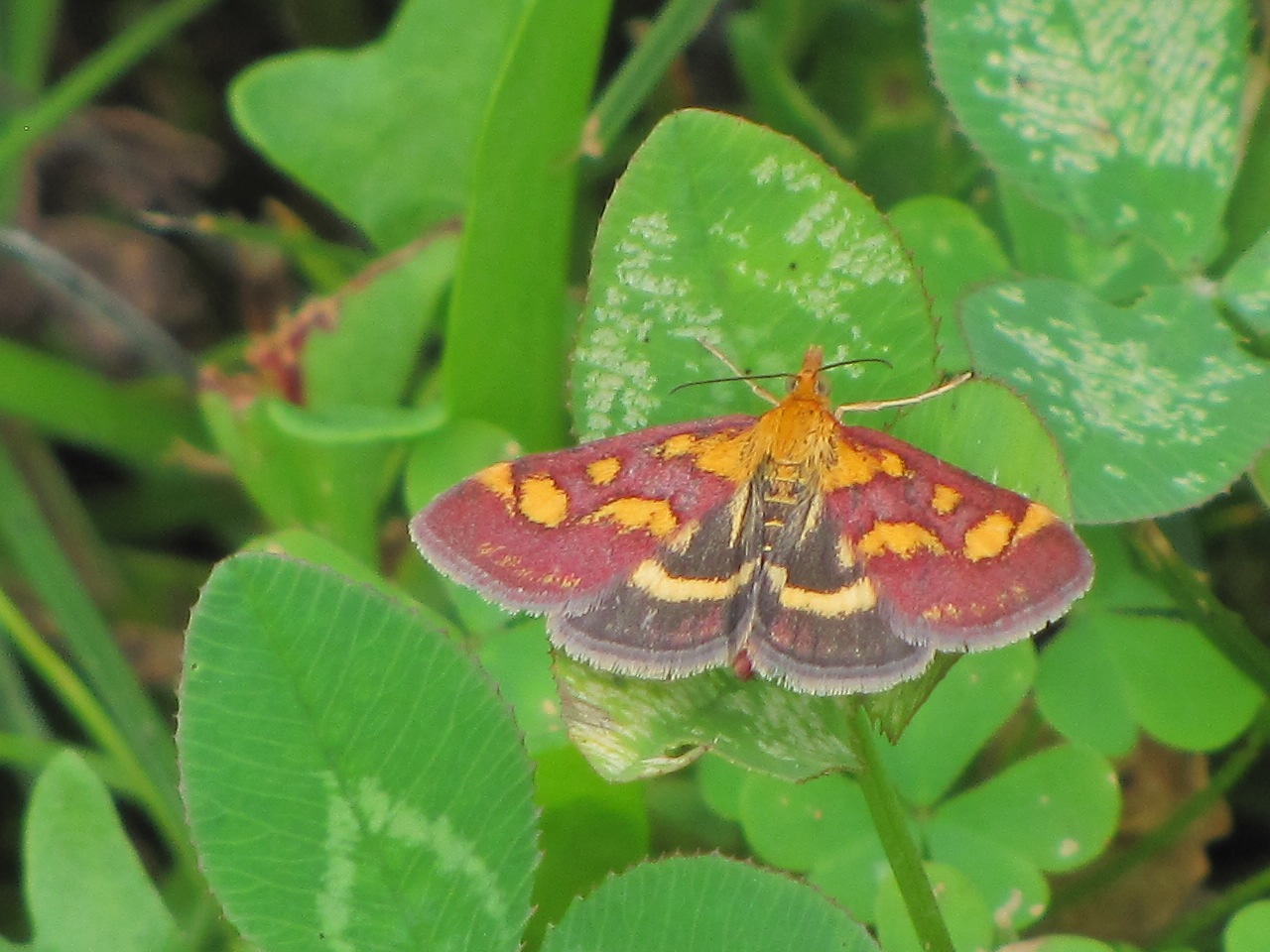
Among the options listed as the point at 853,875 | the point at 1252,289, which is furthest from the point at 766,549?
the point at 1252,289

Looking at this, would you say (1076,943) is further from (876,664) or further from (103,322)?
(103,322)

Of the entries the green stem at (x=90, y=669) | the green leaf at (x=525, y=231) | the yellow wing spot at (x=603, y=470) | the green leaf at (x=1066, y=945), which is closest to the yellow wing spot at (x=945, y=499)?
the yellow wing spot at (x=603, y=470)

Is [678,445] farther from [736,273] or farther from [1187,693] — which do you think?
[1187,693]

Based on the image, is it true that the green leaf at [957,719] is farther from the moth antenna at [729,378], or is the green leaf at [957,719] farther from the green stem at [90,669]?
the green stem at [90,669]

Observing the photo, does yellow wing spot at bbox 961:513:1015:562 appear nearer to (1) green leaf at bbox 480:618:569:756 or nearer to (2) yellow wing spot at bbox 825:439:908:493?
(2) yellow wing spot at bbox 825:439:908:493

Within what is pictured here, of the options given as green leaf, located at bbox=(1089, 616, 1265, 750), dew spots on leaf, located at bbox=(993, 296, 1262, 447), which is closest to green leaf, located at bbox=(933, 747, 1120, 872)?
green leaf, located at bbox=(1089, 616, 1265, 750)

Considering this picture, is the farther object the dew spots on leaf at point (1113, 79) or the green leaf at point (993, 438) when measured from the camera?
the dew spots on leaf at point (1113, 79)
